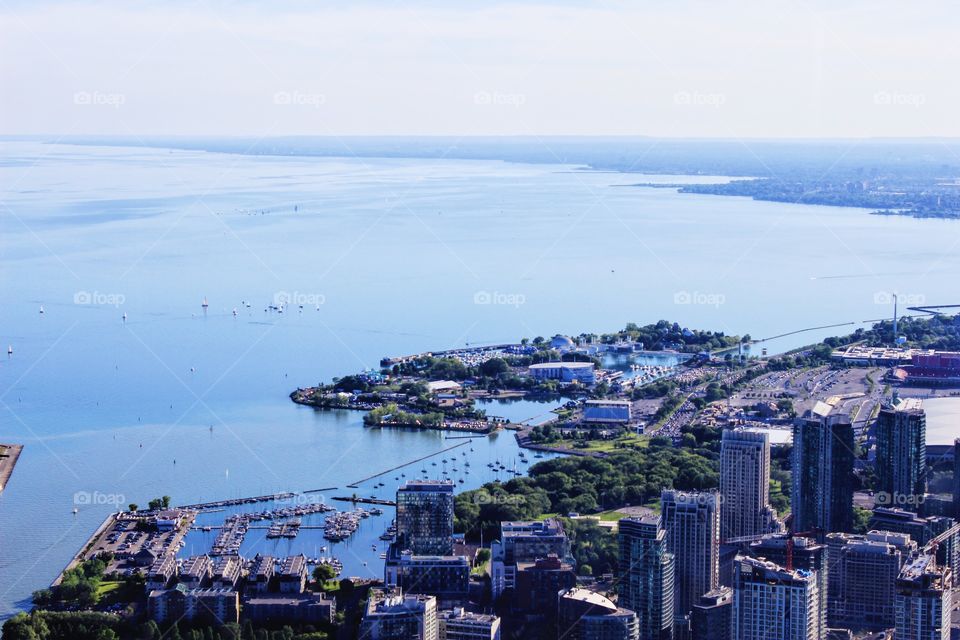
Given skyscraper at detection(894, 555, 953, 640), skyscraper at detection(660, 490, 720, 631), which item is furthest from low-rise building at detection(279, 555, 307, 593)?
skyscraper at detection(894, 555, 953, 640)

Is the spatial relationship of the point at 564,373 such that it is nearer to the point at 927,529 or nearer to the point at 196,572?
the point at 927,529

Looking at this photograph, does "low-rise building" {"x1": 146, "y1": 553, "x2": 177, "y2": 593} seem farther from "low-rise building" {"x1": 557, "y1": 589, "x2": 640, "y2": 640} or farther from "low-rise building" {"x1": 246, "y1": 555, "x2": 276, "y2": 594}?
"low-rise building" {"x1": 557, "y1": 589, "x2": 640, "y2": 640}

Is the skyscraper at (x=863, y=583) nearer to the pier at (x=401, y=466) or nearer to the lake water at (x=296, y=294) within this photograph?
the lake water at (x=296, y=294)

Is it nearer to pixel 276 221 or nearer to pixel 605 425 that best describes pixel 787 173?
pixel 276 221

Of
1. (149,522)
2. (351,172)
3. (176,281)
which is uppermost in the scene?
(351,172)

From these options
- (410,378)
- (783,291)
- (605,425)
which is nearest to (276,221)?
(783,291)

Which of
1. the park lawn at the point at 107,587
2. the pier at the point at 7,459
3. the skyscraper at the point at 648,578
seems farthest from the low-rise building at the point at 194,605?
the pier at the point at 7,459

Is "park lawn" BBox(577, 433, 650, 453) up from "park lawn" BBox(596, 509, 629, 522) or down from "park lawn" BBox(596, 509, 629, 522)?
up
